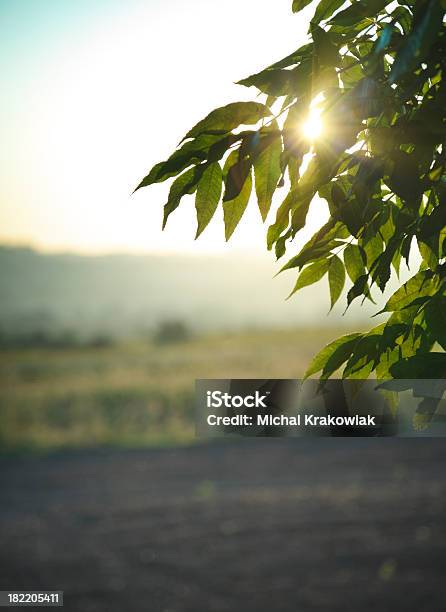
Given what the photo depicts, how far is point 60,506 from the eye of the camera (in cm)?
668

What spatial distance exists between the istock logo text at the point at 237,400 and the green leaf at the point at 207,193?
1.99 ft

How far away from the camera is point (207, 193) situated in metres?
0.98

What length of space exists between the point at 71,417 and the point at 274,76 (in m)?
8.99

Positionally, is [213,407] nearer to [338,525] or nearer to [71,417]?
[338,525]

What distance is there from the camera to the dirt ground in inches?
198

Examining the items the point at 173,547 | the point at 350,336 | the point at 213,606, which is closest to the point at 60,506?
the point at 173,547

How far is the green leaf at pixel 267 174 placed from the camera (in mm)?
970

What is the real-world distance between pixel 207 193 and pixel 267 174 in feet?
0.26
